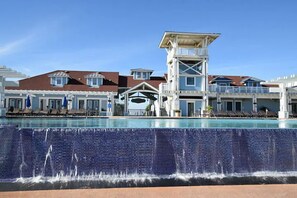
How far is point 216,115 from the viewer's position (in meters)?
26.1

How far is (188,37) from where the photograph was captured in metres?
27.5

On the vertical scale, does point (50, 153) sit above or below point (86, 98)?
below

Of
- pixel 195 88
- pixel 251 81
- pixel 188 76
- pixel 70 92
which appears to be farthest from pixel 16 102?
pixel 251 81

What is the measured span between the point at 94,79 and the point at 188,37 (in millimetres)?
11793

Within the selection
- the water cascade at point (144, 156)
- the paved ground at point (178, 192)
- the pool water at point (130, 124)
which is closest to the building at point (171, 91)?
the pool water at point (130, 124)

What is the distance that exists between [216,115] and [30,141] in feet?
70.6

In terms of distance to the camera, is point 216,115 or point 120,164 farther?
point 216,115

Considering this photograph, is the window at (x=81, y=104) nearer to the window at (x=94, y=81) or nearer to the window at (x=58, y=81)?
the window at (x=94, y=81)

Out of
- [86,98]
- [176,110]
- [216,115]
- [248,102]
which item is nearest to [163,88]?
[176,110]

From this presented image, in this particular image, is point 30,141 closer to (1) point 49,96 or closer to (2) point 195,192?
(2) point 195,192

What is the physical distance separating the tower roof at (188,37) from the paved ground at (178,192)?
22.0 meters

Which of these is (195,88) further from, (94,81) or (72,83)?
(72,83)

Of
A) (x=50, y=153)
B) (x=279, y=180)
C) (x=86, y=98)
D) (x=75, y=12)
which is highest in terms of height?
(x=75, y=12)

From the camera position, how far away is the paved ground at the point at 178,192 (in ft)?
19.0
